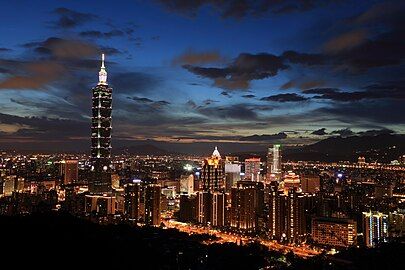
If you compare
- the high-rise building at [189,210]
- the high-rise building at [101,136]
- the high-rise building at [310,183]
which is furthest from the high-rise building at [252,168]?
the high-rise building at [189,210]

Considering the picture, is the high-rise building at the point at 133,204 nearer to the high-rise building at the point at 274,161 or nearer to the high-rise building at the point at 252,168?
the high-rise building at the point at 252,168

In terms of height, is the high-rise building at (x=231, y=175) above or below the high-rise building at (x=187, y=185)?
above

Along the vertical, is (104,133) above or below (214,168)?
above

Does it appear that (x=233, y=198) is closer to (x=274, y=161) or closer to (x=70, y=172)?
(x=274, y=161)

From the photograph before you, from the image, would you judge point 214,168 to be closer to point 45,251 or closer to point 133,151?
point 45,251

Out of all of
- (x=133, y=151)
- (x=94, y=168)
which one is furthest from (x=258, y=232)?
(x=133, y=151)

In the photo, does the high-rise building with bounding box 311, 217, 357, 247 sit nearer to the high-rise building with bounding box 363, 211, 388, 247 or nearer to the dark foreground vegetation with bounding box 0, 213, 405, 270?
the high-rise building with bounding box 363, 211, 388, 247
